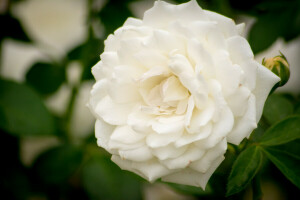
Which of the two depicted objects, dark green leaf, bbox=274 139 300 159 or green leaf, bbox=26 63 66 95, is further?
green leaf, bbox=26 63 66 95

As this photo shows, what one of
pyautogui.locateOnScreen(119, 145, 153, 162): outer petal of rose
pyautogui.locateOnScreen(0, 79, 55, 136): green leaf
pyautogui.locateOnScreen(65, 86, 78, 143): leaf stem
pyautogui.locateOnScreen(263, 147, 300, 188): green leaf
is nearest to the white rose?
pyautogui.locateOnScreen(119, 145, 153, 162): outer petal of rose

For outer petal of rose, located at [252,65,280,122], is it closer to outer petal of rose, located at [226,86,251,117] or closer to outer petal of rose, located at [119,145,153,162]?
outer petal of rose, located at [226,86,251,117]

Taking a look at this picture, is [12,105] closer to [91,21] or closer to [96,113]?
[91,21]

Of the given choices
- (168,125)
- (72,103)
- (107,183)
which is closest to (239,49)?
(168,125)

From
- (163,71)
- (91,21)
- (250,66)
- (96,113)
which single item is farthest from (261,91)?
(91,21)

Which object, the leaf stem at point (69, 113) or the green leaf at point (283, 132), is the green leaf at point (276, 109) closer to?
the green leaf at point (283, 132)
